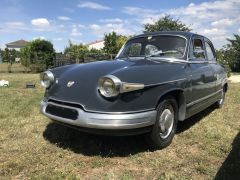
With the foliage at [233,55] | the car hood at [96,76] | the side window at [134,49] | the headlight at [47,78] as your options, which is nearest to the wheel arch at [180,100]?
the car hood at [96,76]

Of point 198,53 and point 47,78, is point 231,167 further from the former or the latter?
point 47,78

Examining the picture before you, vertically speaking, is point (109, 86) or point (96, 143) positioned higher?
point (109, 86)

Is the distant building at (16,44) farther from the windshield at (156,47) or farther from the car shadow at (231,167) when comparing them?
the car shadow at (231,167)

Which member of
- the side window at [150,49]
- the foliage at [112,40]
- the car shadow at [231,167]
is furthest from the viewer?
the foliage at [112,40]

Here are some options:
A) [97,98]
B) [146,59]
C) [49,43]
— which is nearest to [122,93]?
[97,98]

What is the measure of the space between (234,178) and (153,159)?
3.37 feet

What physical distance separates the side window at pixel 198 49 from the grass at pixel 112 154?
4.13 ft

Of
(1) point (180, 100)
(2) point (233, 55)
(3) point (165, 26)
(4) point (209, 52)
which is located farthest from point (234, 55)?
(1) point (180, 100)

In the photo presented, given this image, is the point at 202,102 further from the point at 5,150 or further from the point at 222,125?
the point at 5,150

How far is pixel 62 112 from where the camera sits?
4.25 metres

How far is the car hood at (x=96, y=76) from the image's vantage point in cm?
402

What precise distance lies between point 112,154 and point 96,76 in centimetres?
106

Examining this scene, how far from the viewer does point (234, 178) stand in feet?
11.9

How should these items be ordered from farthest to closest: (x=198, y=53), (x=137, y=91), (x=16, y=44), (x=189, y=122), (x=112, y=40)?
1. (x=16, y=44)
2. (x=112, y=40)
3. (x=189, y=122)
4. (x=198, y=53)
5. (x=137, y=91)
